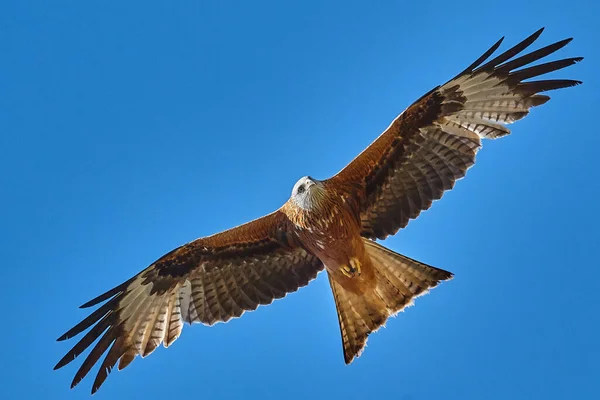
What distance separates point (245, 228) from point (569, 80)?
4.29 metres

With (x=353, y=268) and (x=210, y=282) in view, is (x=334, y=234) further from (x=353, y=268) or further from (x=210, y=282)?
(x=210, y=282)

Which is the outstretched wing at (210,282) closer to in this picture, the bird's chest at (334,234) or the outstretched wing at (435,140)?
the bird's chest at (334,234)

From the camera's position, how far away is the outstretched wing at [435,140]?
9.91 m

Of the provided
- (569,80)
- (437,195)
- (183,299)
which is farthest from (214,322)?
(569,80)

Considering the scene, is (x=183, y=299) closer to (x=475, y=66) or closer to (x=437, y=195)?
(x=437, y=195)

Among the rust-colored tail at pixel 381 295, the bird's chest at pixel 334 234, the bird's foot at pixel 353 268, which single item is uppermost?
the bird's chest at pixel 334 234

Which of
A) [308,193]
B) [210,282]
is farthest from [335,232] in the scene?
[210,282]

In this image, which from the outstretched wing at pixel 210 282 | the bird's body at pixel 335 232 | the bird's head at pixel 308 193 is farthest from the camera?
Result: the outstretched wing at pixel 210 282

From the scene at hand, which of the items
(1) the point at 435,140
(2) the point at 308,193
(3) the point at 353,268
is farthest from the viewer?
(1) the point at 435,140

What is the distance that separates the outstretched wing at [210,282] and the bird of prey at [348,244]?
0.01 metres

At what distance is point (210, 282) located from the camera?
10805 millimetres

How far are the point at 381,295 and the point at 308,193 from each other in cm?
157

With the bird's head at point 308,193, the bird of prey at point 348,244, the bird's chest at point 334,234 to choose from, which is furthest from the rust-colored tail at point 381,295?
the bird's head at point 308,193

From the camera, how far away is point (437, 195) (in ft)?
33.8
